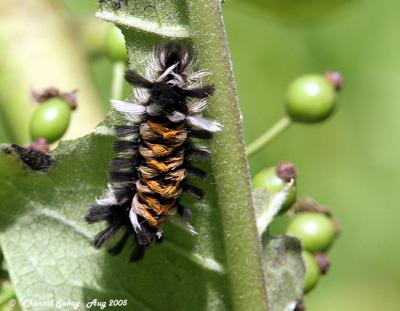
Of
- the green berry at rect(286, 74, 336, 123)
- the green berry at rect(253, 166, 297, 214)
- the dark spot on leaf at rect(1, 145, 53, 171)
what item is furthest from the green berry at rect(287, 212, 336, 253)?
the dark spot on leaf at rect(1, 145, 53, 171)

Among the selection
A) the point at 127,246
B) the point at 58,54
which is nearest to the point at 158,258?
the point at 127,246

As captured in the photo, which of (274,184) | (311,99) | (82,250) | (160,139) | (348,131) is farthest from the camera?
(348,131)

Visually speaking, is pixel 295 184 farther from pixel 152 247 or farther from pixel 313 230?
pixel 152 247

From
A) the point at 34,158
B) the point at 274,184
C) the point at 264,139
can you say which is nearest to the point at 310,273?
the point at 274,184

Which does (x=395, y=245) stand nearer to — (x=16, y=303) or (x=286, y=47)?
(x=286, y=47)

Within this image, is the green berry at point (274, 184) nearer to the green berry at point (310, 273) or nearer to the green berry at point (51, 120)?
the green berry at point (310, 273)
